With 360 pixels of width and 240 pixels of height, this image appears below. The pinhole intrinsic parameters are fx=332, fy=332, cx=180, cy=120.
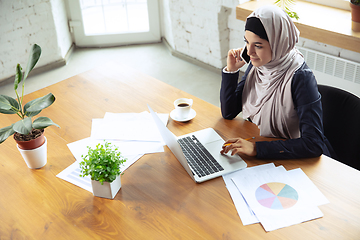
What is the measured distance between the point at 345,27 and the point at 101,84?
71.8 inches

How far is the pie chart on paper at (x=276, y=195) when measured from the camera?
1124 millimetres

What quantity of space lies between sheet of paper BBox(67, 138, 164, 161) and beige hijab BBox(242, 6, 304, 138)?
48 centimetres

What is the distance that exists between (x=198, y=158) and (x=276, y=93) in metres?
0.49

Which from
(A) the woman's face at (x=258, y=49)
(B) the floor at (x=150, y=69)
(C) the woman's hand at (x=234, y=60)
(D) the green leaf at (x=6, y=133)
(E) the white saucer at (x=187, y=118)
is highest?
(A) the woman's face at (x=258, y=49)

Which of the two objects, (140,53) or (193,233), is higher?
(193,233)

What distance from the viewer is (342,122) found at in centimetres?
152

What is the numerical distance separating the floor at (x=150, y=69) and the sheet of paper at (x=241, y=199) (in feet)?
6.38

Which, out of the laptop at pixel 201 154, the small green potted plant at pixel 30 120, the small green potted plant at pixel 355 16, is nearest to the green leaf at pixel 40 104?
the small green potted plant at pixel 30 120

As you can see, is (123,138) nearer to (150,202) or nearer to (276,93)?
(150,202)

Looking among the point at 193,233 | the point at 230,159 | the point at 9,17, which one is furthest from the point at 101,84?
the point at 9,17

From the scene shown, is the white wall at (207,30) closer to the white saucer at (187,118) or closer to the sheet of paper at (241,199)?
the white saucer at (187,118)

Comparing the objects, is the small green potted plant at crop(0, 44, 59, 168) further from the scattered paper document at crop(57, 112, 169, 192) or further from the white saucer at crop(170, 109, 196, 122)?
the white saucer at crop(170, 109, 196, 122)

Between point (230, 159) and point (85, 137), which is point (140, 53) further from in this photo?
point (230, 159)

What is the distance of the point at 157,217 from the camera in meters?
1.10
